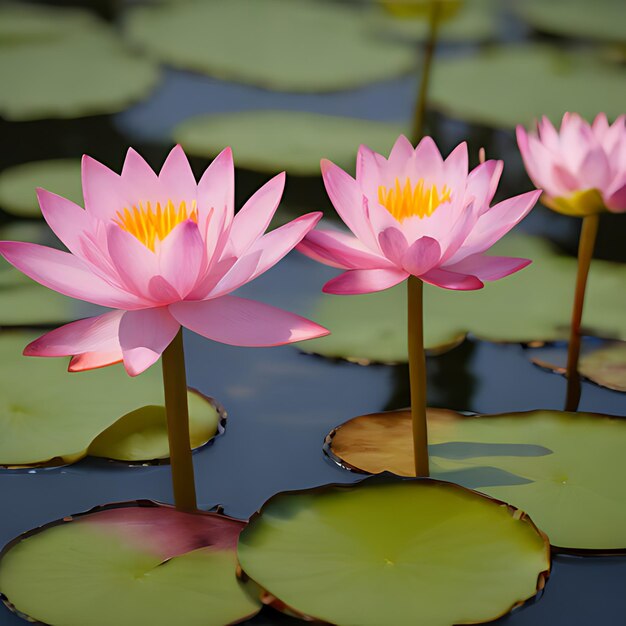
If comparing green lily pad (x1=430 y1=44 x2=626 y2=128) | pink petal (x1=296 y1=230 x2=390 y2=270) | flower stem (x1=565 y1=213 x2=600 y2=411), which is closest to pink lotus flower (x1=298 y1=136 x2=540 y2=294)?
pink petal (x1=296 y1=230 x2=390 y2=270)

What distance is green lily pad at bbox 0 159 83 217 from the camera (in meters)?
1.77

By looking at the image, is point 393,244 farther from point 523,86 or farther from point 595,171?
point 523,86

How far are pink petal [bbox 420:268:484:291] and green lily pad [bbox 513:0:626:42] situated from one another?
7.81 ft

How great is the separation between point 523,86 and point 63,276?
196cm

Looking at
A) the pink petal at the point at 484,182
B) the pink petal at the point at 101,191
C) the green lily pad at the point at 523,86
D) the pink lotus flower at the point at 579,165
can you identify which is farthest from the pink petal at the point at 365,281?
the green lily pad at the point at 523,86

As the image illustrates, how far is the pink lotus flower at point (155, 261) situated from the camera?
79 centimetres

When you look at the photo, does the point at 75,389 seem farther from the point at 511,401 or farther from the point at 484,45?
the point at 484,45

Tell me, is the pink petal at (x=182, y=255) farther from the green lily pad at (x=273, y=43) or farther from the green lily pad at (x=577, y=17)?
the green lily pad at (x=577, y=17)

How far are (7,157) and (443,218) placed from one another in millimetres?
1403

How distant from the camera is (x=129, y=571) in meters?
0.83

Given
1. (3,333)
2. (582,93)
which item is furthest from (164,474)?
(582,93)

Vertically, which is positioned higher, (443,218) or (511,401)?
(443,218)

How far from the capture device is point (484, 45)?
2.91 m

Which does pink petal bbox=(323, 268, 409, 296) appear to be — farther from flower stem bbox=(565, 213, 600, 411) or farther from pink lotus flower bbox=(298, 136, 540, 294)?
flower stem bbox=(565, 213, 600, 411)
